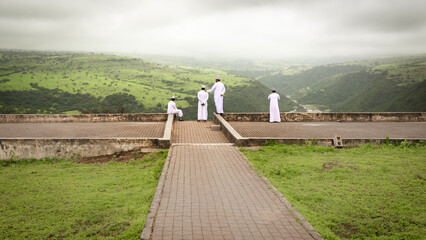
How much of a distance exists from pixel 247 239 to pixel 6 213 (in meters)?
4.08

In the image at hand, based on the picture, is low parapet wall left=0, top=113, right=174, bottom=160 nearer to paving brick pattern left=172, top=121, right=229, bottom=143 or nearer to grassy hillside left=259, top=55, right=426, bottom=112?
paving brick pattern left=172, top=121, right=229, bottom=143

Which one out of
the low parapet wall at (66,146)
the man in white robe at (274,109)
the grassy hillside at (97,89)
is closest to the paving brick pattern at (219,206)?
the low parapet wall at (66,146)

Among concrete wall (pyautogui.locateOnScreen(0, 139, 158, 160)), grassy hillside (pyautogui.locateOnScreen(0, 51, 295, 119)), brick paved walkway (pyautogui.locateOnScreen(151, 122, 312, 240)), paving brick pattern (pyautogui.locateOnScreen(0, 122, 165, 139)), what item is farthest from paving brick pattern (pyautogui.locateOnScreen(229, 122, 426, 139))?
grassy hillside (pyautogui.locateOnScreen(0, 51, 295, 119))

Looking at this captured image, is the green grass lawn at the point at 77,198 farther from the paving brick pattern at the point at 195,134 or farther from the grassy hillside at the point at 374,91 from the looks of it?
the grassy hillside at the point at 374,91

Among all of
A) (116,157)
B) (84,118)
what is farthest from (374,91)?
(116,157)

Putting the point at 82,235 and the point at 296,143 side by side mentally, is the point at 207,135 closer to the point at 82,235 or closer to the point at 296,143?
the point at 296,143

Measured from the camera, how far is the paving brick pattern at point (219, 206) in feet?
12.3

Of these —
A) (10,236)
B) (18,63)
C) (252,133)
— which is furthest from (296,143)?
(18,63)

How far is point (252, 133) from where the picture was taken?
10555 millimetres

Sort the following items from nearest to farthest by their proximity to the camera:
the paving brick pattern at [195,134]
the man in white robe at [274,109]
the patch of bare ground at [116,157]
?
the patch of bare ground at [116,157] < the paving brick pattern at [195,134] < the man in white robe at [274,109]

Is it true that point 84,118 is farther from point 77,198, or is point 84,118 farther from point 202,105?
point 77,198

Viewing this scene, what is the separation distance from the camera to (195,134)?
10.6 meters

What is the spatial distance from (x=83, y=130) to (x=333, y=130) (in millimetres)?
9891

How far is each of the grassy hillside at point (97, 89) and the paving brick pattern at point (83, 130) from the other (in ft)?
99.9
